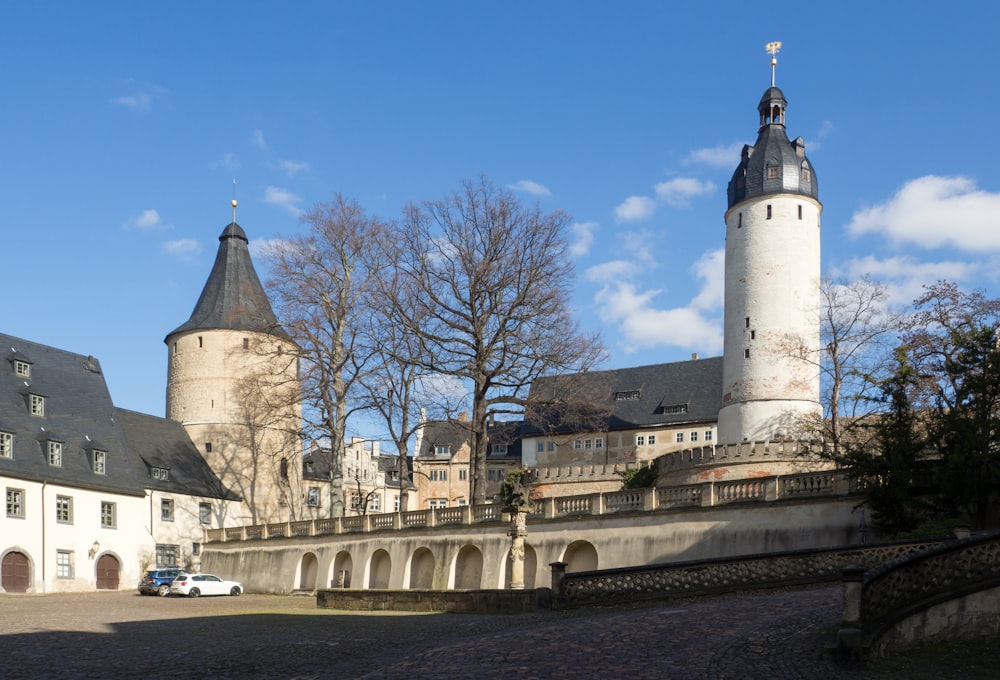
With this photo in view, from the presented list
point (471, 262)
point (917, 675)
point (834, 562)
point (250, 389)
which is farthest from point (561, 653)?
point (250, 389)

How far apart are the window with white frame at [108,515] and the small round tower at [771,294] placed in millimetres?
27221

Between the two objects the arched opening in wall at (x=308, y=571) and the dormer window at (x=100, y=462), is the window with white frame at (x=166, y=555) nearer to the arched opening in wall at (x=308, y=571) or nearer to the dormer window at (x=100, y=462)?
the dormer window at (x=100, y=462)

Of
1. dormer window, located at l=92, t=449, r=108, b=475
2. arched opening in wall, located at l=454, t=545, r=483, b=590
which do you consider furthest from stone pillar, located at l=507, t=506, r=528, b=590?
dormer window, located at l=92, t=449, r=108, b=475

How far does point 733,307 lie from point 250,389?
22103mm

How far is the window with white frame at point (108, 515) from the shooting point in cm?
4872

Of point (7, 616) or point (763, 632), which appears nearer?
point (763, 632)

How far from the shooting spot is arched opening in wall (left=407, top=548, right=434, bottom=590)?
130 feet

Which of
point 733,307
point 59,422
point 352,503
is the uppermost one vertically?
point 733,307

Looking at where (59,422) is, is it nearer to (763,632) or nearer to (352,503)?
(352,503)

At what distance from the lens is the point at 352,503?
70.4m

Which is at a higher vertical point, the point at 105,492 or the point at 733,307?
the point at 733,307

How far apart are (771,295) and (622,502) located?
68.5ft

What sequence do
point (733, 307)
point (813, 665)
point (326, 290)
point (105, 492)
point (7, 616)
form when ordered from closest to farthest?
point (813, 665) < point (7, 616) < point (326, 290) < point (105, 492) < point (733, 307)

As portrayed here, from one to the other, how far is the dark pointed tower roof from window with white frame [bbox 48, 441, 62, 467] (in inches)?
430
